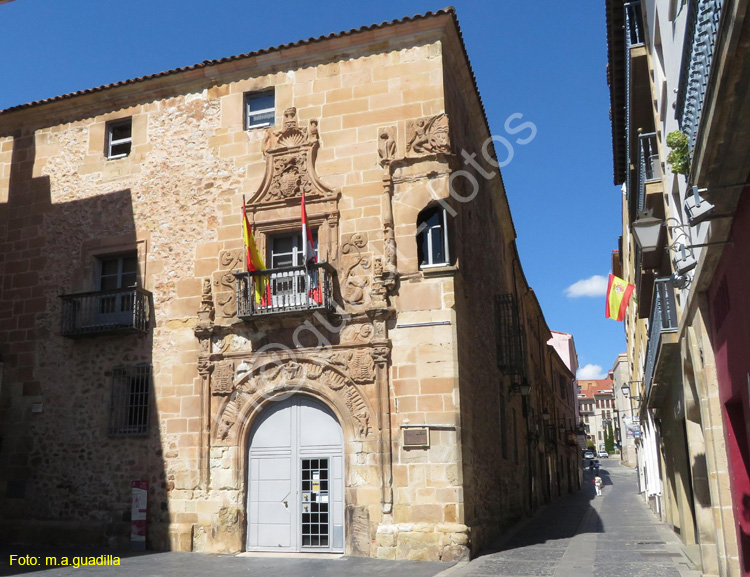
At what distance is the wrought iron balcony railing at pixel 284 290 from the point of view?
13250 millimetres

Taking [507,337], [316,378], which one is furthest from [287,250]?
[507,337]

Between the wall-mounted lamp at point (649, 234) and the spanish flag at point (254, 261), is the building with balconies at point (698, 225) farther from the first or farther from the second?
the spanish flag at point (254, 261)

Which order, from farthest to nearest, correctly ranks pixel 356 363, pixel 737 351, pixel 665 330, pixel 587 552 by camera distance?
pixel 356 363, pixel 587 552, pixel 665 330, pixel 737 351

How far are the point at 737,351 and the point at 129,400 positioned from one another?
38.1 ft

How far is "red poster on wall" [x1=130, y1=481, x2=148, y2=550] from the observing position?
13.7 meters

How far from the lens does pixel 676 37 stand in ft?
24.6

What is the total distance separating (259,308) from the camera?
44.6ft

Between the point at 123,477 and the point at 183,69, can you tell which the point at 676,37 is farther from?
the point at 123,477

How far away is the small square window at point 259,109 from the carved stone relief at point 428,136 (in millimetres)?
3220

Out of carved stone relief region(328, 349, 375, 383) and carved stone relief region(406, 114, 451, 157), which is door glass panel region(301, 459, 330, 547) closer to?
carved stone relief region(328, 349, 375, 383)

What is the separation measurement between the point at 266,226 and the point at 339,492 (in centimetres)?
526

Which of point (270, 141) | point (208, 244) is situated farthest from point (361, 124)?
point (208, 244)

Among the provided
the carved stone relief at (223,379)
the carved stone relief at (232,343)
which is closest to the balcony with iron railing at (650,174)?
the carved stone relief at (232,343)

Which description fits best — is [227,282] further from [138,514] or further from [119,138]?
[119,138]
